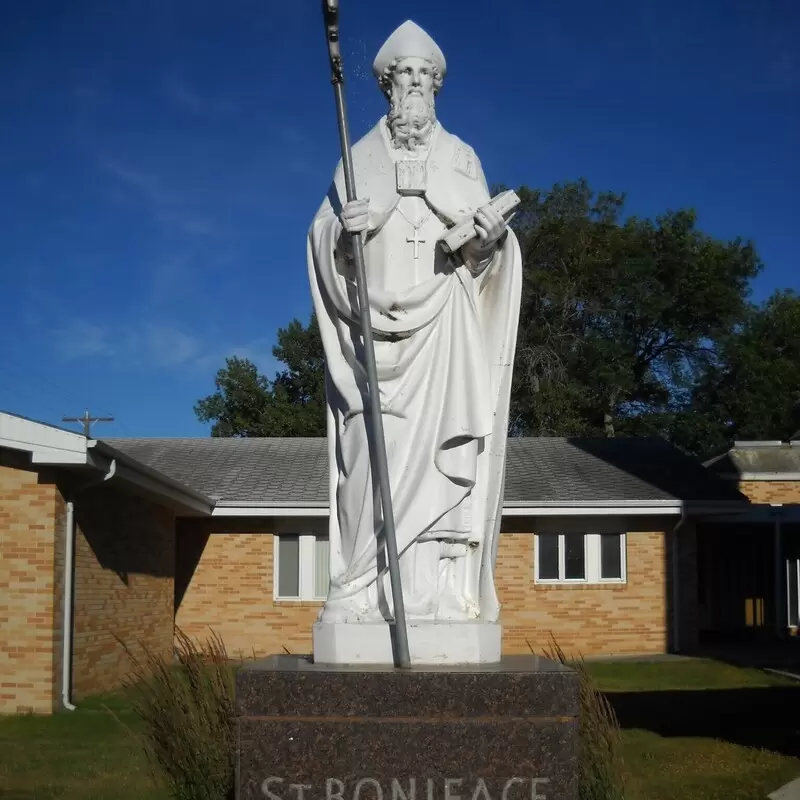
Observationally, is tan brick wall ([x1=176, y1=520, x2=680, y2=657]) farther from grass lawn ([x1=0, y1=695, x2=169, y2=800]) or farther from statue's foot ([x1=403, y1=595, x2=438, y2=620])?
statue's foot ([x1=403, y1=595, x2=438, y2=620])

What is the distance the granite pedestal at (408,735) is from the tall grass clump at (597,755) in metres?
0.90

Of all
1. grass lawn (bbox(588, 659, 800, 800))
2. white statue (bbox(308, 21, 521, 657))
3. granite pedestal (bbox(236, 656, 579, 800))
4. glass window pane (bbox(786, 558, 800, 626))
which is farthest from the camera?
glass window pane (bbox(786, 558, 800, 626))

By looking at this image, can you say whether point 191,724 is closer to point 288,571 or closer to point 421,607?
point 421,607

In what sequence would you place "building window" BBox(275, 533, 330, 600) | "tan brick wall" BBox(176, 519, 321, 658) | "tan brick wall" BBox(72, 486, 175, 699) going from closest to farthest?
"tan brick wall" BBox(72, 486, 175, 699) → "tan brick wall" BBox(176, 519, 321, 658) → "building window" BBox(275, 533, 330, 600)

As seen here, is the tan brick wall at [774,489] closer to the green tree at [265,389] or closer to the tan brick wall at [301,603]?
the tan brick wall at [301,603]

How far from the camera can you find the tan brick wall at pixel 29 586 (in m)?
13.3

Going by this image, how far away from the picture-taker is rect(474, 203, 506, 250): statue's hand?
16.5 feet

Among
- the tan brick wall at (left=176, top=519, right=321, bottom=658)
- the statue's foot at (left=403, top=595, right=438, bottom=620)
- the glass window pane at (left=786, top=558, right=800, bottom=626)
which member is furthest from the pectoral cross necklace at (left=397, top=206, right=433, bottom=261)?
the glass window pane at (left=786, top=558, right=800, bottom=626)

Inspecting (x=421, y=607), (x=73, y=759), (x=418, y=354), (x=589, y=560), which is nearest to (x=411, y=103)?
(x=418, y=354)

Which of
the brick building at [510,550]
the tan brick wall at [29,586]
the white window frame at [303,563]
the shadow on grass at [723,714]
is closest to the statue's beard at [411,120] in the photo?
the shadow on grass at [723,714]

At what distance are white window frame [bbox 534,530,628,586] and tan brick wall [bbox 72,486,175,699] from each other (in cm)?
664

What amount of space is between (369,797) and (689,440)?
34173 millimetres

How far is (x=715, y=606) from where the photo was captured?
88.4 ft

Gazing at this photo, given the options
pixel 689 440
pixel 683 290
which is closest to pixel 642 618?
pixel 689 440
